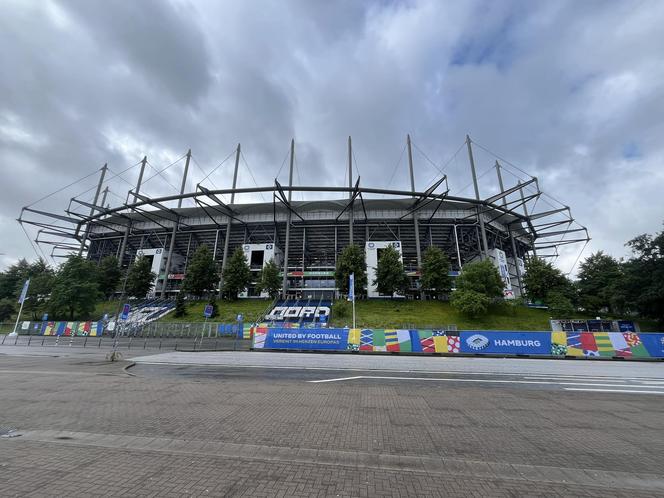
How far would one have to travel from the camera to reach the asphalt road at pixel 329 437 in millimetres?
3436

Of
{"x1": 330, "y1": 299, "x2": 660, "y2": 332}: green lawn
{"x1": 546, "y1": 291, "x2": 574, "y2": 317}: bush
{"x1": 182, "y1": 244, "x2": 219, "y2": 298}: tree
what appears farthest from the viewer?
{"x1": 182, "y1": 244, "x2": 219, "y2": 298}: tree

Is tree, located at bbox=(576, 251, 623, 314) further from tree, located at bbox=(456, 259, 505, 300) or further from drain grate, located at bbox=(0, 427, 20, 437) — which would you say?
drain grate, located at bbox=(0, 427, 20, 437)

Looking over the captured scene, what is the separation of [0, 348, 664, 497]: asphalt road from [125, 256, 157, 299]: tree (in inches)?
2011

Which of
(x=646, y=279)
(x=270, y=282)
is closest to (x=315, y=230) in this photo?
(x=270, y=282)

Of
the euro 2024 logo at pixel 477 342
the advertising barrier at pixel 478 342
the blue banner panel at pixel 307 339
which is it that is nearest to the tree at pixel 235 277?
the advertising barrier at pixel 478 342

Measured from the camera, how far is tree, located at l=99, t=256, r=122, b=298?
56.5m

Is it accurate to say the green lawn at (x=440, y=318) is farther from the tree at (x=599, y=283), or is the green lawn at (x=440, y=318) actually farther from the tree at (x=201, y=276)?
the tree at (x=201, y=276)

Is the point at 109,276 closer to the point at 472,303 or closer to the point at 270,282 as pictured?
the point at 270,282

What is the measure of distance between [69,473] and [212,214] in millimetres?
64322

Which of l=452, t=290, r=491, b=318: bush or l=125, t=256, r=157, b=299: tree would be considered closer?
l=452, t=290, r=491, b=318: bush

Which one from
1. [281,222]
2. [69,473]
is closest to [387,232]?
[281,222]

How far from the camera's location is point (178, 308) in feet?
140

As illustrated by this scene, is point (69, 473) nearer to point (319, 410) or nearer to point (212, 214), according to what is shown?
point (319, 410)

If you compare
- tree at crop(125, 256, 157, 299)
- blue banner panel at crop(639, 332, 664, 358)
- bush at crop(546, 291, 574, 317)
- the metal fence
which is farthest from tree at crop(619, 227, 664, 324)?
tree at crop(125, 256, 157, 299)
